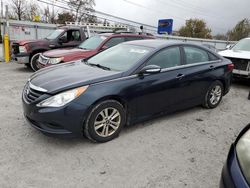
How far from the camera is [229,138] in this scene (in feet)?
11.8

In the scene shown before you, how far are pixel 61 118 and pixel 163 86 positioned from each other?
1.83 metres

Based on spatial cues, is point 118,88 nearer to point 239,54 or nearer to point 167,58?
point 167,58

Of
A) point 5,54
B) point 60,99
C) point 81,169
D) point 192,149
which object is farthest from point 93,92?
point 5,54

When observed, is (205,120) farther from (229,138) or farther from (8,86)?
(8,86)

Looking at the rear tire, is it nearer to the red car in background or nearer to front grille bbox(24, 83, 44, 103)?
front grille bbox(24, 83, 44, 103)

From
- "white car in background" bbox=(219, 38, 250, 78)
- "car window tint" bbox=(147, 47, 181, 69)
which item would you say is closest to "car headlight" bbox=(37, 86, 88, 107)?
"car window tint" bbox=(147, 47, 181, 69)

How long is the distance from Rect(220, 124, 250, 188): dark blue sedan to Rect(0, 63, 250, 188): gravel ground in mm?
861

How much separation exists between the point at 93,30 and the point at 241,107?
9.33 metres

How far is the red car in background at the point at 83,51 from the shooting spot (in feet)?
20.8

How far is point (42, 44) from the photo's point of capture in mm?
8367

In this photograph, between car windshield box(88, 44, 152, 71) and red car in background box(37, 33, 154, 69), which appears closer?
car windshield box(88, 44, 152, 71)

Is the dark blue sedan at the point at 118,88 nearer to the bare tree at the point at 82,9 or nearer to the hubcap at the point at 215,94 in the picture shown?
the hubcap at the point at 215,94

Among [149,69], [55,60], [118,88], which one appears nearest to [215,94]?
[149,69]

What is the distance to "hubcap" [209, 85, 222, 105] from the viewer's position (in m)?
4.82
